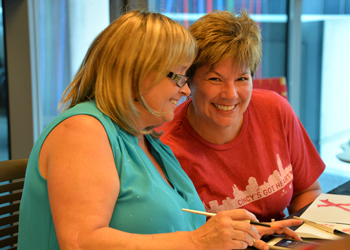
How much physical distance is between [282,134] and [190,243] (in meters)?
0.88

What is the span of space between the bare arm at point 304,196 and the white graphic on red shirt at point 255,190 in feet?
0.47

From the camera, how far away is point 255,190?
57.9 inches

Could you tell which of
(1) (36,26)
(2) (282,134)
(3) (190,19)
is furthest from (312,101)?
(1) (36,26)

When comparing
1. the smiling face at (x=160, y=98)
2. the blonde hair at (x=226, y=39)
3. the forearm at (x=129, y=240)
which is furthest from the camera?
the blonde hair at (x=226, y=39)

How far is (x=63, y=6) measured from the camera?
2490 millimetres

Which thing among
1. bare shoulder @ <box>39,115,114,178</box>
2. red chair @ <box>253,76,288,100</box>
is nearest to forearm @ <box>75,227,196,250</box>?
bare shoulder @ <box>39,115,114,178</box>

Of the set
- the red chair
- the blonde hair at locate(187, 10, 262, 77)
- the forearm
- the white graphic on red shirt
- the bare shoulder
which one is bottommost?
the white graphic on red shirt

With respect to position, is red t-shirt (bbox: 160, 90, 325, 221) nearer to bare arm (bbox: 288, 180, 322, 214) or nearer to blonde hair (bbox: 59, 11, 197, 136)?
bare arm (bbox: 288, 180, 322, 214)

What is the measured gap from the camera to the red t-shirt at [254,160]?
4.72 feet

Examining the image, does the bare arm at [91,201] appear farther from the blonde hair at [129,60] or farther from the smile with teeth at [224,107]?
the smile with teeth at [224,107]

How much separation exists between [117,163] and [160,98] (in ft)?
0.81

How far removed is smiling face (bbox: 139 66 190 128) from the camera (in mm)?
1044

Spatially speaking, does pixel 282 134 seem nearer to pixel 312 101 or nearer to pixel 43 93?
pixel 43 93

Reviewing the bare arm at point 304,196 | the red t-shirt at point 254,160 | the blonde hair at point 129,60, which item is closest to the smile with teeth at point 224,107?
the red t-shirt at point 254,160
